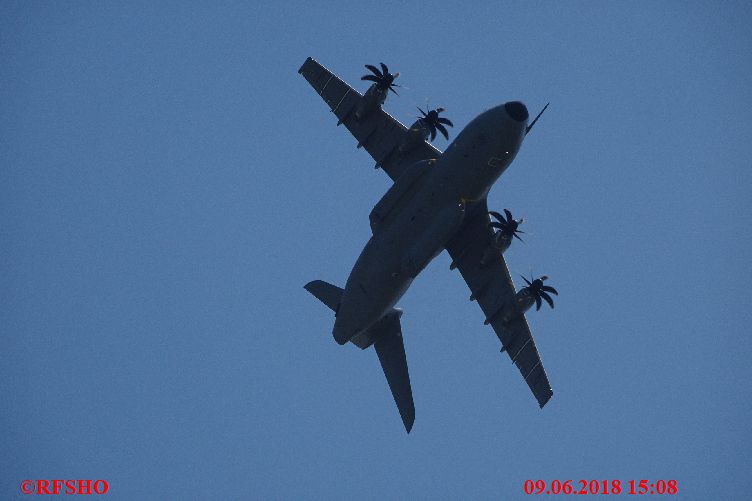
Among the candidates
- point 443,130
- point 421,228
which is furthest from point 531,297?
point 443,130

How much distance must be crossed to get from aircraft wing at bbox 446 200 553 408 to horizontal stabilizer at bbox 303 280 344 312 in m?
8.80

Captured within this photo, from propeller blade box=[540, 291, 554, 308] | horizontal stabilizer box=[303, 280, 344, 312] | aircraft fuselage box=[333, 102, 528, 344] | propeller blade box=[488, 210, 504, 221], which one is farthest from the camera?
horizontal stabilizer box=[303, 280, 344, 312]

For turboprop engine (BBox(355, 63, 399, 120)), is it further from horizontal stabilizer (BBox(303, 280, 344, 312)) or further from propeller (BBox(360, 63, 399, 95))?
horizontal stabilizer (BBox(303, 280, 344, 312))

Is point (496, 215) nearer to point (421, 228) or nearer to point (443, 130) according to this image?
point (421, 228)

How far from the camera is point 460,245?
200 ft

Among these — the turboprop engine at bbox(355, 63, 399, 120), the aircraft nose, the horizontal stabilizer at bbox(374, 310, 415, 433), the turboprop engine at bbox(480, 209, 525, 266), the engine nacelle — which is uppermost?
the turboprop engine at bbox(355, 63, 399, 120)

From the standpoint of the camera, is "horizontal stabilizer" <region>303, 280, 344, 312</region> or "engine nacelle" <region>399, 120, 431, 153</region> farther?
"horizontal stabilizer" <region>303, 280, 344, 312</region>

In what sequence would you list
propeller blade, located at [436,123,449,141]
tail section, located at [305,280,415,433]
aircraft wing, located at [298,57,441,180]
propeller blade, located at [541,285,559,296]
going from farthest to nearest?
tail section, located at [305,280,415,433] < aircraft wing, located at [298,57,441,180] < propeller blade, located at [436,123,449,141] < propeller blade, located at [541,285,559,296]

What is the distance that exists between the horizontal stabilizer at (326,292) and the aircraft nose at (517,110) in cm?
1807

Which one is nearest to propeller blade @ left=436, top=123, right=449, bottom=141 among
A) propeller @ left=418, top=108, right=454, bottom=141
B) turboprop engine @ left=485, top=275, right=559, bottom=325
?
propeller @ left=418, top=108, right=454, bottom=141

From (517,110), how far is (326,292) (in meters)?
19.3

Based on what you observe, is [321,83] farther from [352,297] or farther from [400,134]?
[352,297]

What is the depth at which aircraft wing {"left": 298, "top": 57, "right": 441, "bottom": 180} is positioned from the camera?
200 feet

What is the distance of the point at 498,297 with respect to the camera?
61125mm
